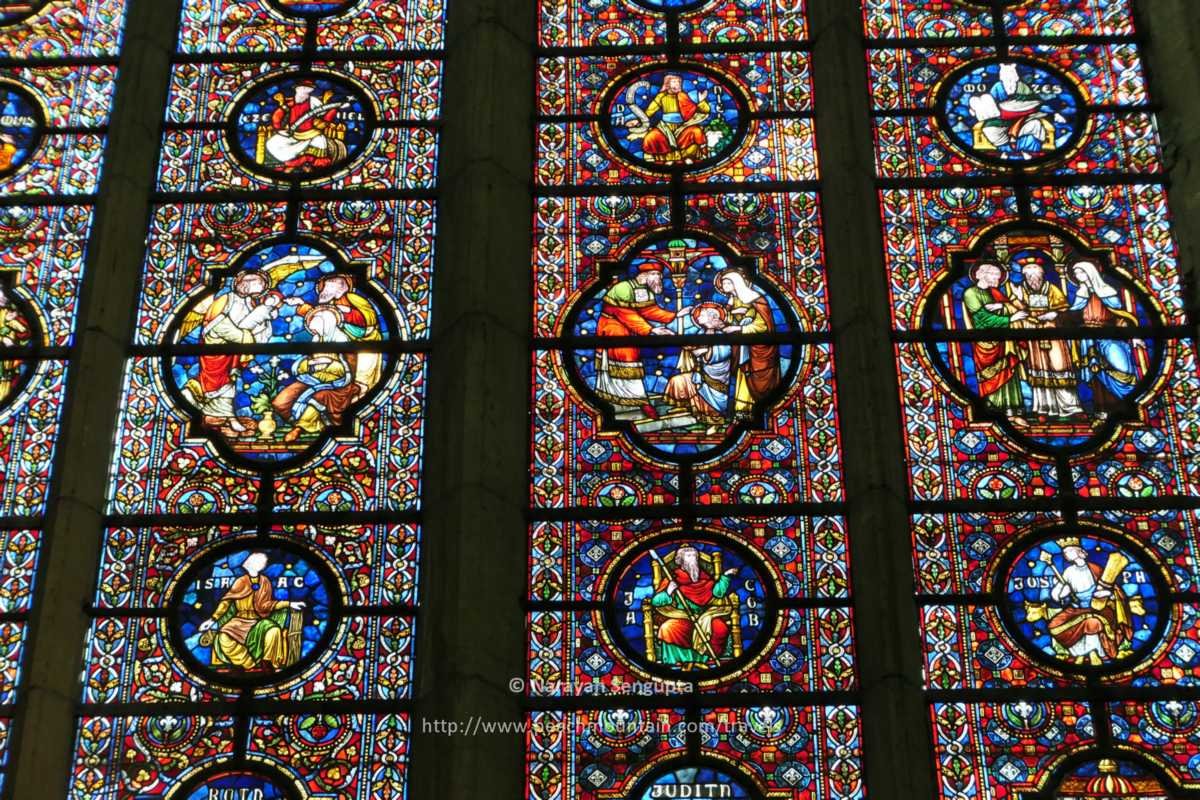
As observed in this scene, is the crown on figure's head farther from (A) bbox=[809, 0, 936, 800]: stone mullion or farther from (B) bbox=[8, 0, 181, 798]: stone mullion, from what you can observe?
(B) bbox=[8, 0, 181, 798]: stone mullion

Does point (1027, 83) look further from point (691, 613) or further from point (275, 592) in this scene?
point (275, 592)

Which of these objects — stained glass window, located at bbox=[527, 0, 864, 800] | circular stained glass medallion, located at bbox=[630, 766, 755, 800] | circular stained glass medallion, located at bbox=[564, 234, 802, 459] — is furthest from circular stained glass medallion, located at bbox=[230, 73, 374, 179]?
circular stained glass medallion, located at bbox=[630, 766, 755, 800]

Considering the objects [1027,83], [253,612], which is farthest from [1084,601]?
[253,612]

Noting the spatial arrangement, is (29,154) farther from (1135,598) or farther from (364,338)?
(1135,598)

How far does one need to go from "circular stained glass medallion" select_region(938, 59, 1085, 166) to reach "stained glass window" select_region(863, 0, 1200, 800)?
1cm

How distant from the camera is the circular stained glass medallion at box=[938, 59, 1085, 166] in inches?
496

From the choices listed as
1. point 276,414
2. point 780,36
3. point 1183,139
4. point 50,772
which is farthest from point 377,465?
point 1183,139

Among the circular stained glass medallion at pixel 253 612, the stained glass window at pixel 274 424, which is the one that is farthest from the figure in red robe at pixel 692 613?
the circular stained glass medallion at pixel 253 612

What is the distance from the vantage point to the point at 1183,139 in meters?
12.5

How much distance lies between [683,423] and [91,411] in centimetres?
308

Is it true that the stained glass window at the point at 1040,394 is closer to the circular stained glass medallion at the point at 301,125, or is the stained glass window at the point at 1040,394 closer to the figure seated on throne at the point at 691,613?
the figure seated on throne at the point at 691,613

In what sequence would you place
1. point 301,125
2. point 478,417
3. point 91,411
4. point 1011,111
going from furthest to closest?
point 301,125
point 1011,111
point 91,411
point 478,417

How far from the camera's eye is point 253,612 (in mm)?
11141

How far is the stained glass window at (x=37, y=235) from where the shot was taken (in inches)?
448
